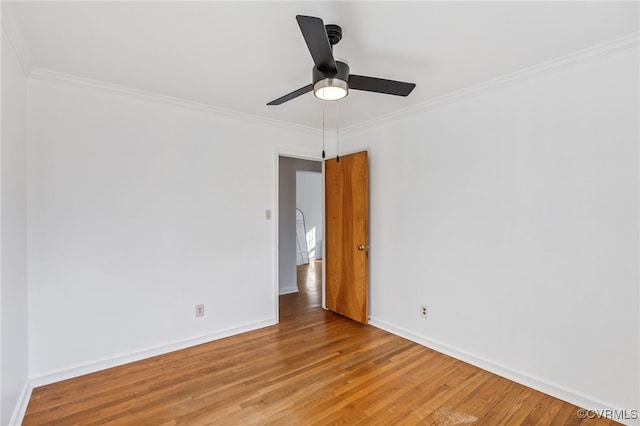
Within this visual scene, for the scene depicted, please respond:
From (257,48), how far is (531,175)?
2194mm

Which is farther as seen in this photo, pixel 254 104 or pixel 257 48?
pixel 254 104

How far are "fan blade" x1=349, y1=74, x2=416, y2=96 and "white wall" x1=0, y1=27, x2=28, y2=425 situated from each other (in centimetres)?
200

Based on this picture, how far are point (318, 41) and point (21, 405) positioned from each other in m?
2.91

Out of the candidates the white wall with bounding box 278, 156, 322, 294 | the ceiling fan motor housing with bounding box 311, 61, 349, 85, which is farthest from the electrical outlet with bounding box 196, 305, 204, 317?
the ceiling fan motor housing with bounding box 311, 61, 349, 85

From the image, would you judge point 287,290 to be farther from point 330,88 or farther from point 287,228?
point 330,88

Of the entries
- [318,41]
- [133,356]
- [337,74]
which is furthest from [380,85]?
[133,356]

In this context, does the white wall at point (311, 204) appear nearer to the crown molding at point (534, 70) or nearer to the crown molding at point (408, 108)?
the crown molding at point (408, 108)

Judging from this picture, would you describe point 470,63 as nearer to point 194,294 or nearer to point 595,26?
point 595,26

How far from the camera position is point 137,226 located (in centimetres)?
277

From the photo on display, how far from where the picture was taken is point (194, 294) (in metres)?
3.09

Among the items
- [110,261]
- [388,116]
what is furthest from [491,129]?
[110,261]

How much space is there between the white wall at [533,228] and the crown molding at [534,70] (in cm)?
4

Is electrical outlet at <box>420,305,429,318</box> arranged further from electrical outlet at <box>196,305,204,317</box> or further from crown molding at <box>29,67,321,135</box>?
crown molding at <box>29,67,321,135</box>

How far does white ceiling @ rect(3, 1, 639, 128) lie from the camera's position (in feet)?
5.41
